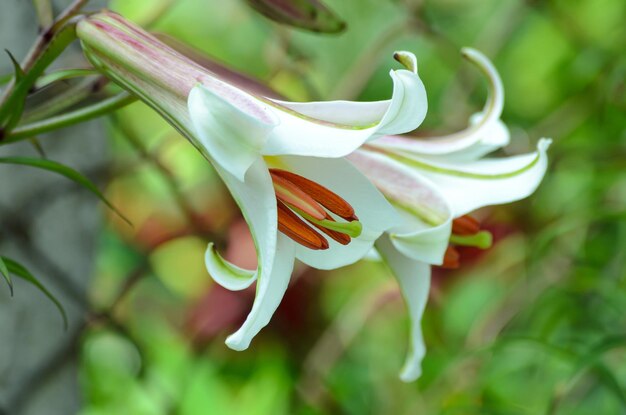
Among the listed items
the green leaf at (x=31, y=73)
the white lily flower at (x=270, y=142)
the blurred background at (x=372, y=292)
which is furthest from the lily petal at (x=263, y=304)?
the blurred background at (x=372, y=292)

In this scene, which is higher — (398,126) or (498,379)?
(398,126)

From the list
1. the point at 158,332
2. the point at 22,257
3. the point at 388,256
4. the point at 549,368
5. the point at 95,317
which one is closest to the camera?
the point at 388,256

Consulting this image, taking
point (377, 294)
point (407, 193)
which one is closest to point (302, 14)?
point (407, 193)

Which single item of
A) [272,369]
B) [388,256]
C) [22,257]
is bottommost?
[272,369]

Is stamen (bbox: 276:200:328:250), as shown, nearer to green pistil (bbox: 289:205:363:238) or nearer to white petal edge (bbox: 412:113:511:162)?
green pistil (bbox: 289:205:363:238)

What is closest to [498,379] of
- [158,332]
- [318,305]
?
[318,305]

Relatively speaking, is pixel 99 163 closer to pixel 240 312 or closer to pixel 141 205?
pixel 240 312

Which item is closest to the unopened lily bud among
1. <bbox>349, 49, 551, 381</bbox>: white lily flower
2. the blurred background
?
<bbox>349, 49, 551, 381</bbox>: white lily flower
